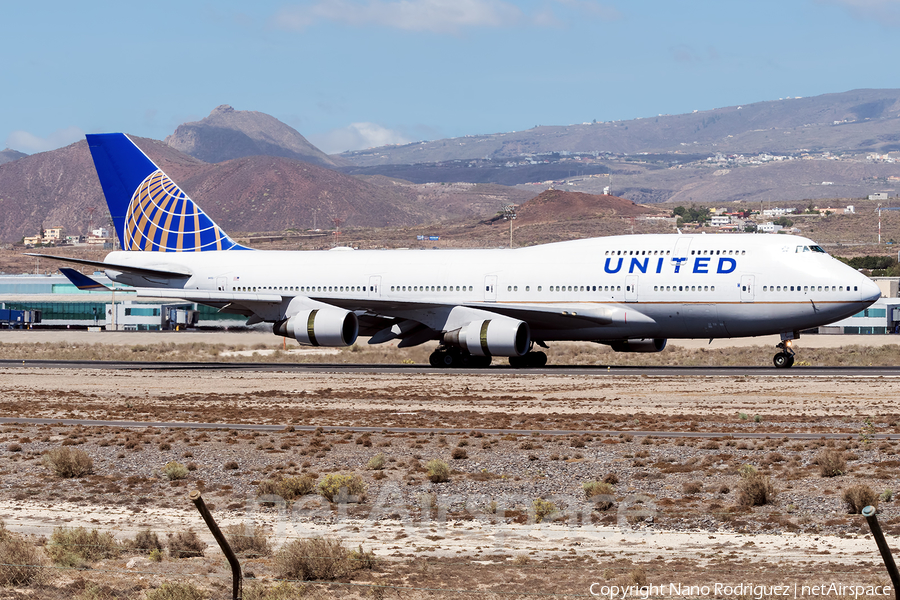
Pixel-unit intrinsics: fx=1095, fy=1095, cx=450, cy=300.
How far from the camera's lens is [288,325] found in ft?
147

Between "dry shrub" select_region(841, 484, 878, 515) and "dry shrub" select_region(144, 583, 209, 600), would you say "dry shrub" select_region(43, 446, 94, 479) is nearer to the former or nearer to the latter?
"dry shrub" select_region(144, 583, 209, 600)

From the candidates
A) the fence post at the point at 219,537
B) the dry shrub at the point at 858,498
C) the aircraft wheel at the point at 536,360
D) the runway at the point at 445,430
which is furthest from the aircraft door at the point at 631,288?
the fence post at the point at 219,537

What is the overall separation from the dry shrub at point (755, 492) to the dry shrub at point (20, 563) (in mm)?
10475

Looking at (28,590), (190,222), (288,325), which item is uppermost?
(190,222)

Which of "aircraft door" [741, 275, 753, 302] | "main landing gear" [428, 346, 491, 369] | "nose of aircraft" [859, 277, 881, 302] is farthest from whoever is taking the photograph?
"main landing gear" [428, 346, 491, 369]

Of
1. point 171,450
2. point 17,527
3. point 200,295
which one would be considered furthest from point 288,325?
point 17,527

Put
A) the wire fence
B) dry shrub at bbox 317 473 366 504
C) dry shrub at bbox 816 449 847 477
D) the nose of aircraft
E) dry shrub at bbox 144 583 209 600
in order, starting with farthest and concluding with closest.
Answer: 1. the nose of aircraft
2. dry shrub at bbox 816 449 847 477
3. dry shrub at bbox 317 473 366 504
4. the wire fence
5. dry shrub at bbox 144 583 209 600

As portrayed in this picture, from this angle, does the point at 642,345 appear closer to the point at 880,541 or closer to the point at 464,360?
the point at 464,360

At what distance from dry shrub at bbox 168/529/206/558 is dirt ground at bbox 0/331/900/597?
0.27 metres

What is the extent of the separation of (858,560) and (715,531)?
7.97 ft

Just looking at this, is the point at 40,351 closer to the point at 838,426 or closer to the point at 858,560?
the point at 838,426

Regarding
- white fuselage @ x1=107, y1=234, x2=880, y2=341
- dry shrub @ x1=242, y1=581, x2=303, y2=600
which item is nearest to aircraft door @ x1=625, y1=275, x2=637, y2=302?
white fuselage @ x1=107, y1=234, x2=880, y2=341

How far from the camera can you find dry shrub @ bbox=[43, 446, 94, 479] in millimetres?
21062

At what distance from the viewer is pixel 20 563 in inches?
540
